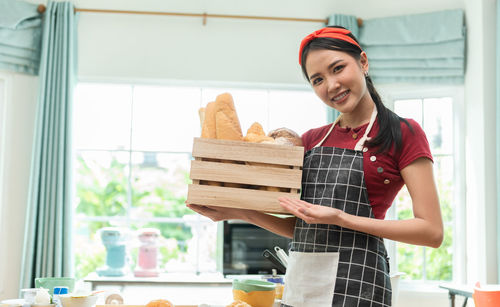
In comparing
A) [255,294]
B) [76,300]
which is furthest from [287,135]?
[76,300]

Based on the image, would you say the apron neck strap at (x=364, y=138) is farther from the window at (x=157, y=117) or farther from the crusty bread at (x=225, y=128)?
the window at (x=157, y=117)

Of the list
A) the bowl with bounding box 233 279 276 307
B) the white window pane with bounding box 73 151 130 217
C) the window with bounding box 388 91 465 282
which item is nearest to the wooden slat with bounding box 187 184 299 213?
the bowl with bounding box 233 279 276 307

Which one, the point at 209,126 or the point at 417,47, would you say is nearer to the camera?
the point at 209,126

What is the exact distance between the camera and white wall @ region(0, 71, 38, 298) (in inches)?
161

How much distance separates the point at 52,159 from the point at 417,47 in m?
2.99

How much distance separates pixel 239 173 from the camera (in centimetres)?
128

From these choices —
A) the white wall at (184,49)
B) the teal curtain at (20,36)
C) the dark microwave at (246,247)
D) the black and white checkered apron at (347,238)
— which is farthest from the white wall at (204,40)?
the black and white checkered apron at (347,238)

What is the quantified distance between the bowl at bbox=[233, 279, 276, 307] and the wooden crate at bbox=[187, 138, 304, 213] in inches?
31.4

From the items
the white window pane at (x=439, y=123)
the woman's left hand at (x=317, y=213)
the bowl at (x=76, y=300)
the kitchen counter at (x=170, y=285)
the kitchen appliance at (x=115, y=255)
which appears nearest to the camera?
the woman's left hand at (x=317, y=213)

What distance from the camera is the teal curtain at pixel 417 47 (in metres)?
4.11

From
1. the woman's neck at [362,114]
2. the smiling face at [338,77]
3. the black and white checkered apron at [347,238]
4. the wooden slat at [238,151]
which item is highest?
the smiling face at [338,77]

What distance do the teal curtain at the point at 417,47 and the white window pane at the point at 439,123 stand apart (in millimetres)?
212

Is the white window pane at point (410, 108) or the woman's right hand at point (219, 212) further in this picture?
the white window pane at point (410, 108)

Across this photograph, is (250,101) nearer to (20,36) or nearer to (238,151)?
(20,36)
